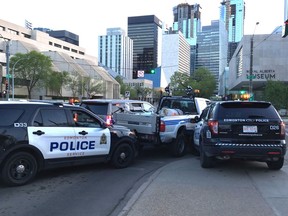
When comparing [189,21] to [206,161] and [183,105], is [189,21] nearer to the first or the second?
[183,105]

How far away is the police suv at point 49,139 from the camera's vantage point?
6.82m

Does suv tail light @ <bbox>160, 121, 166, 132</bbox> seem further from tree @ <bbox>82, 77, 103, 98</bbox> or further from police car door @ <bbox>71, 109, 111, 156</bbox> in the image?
tree @ <bbox>82, 77, 103, 98</bbox>

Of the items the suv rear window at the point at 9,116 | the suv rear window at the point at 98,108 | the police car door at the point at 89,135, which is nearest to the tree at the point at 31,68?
the suv rear window at the point at 98,108

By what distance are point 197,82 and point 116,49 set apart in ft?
168

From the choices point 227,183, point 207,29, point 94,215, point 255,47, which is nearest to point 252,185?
point 227,183

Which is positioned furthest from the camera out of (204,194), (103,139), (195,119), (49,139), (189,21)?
(189,21)

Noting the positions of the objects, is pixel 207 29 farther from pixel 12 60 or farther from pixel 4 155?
pixel 4 155

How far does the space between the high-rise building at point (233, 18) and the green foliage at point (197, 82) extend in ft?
75.6

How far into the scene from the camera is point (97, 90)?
317 ft

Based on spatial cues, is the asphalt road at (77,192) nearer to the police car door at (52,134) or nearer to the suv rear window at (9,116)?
the police car door at (52,134)

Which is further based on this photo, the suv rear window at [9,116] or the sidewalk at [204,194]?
the suv rear window at [9,116]

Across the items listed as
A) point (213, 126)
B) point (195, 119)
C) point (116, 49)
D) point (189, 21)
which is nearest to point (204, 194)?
point (213, 126)

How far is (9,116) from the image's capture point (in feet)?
22.6

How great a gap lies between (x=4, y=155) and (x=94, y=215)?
96.5 inches
